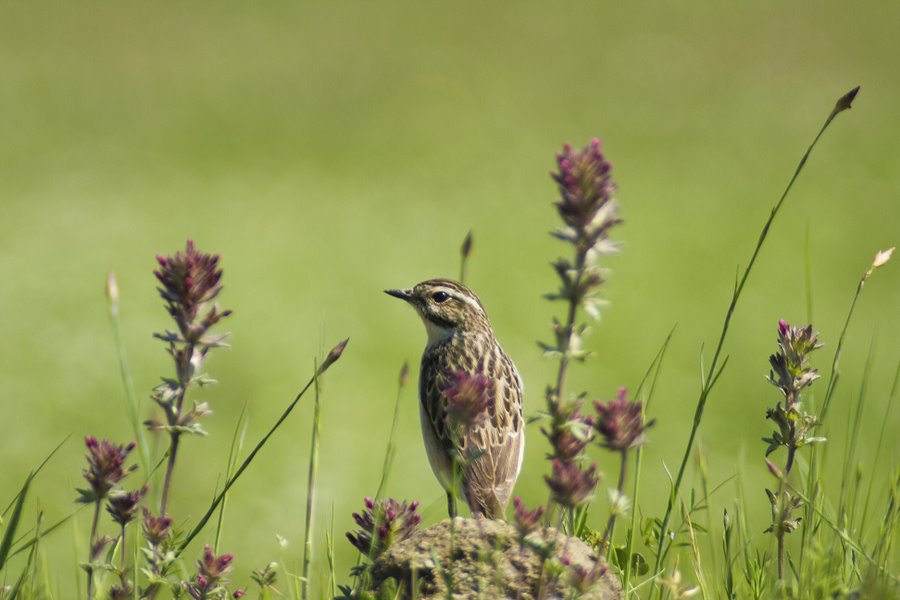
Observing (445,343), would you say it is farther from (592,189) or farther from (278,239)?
(278,239)

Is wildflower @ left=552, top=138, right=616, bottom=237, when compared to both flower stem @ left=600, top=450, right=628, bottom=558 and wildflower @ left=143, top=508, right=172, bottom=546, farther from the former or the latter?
wildflower @ left=143, top=508, right=172, bottom=546

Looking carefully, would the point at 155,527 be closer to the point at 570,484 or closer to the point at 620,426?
the point at 570,484

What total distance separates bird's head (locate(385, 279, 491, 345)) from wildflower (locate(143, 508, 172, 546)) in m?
3.15

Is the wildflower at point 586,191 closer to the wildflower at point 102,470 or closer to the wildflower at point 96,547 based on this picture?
the wildflower at point 102,470

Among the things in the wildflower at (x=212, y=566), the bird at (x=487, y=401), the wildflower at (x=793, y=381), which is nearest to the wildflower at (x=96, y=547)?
the wildflower at (x=212, y=566)

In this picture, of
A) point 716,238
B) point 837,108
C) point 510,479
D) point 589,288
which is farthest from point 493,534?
point 716,238

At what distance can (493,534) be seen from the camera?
349 centimetres

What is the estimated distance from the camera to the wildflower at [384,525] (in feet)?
11.7

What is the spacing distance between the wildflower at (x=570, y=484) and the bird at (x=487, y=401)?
2.27 meters

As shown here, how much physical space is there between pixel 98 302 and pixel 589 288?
11894 mm

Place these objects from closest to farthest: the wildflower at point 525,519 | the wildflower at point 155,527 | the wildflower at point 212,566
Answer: the wildflower at point 525,519 < the wildflower at point 155,527 < the wildflower at point 212,566

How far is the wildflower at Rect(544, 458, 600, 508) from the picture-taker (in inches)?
102

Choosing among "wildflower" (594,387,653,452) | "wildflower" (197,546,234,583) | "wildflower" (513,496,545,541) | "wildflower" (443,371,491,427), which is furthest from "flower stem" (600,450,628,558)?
"wildflower" (197,546,234,583)

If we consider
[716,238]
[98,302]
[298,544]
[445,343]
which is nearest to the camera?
[445,343]
